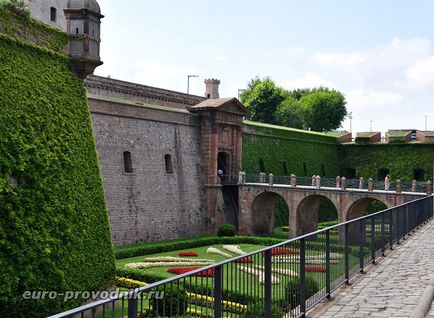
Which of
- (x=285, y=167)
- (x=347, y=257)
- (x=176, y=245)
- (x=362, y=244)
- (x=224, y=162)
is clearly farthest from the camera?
(x=285, y=167)

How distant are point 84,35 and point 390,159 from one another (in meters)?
40.6

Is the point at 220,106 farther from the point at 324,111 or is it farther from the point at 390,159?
the point at 324,111

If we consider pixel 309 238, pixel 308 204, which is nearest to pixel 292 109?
pixel 308 204

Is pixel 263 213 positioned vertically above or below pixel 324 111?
below

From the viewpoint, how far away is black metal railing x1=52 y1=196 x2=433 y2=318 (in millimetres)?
5316

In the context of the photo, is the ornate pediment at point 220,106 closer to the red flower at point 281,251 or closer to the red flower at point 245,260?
the red flower at point 281,251

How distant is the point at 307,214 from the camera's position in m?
40.0

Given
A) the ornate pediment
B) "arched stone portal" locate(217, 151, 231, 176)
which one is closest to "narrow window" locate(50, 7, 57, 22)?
the ornate pediment

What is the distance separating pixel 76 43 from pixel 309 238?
12334 millimetres

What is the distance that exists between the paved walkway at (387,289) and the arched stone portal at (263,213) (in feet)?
81.7

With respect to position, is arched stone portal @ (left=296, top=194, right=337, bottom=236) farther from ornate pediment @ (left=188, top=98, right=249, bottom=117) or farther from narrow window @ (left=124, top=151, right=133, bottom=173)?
narrow window @ (left=124, top=151, right=133, bottom=173)

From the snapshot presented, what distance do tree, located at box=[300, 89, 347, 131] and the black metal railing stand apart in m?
64.8

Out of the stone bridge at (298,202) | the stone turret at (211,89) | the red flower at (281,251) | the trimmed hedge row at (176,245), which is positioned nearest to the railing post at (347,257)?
the red flower at (281,251)

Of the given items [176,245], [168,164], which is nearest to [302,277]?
[176,245]
